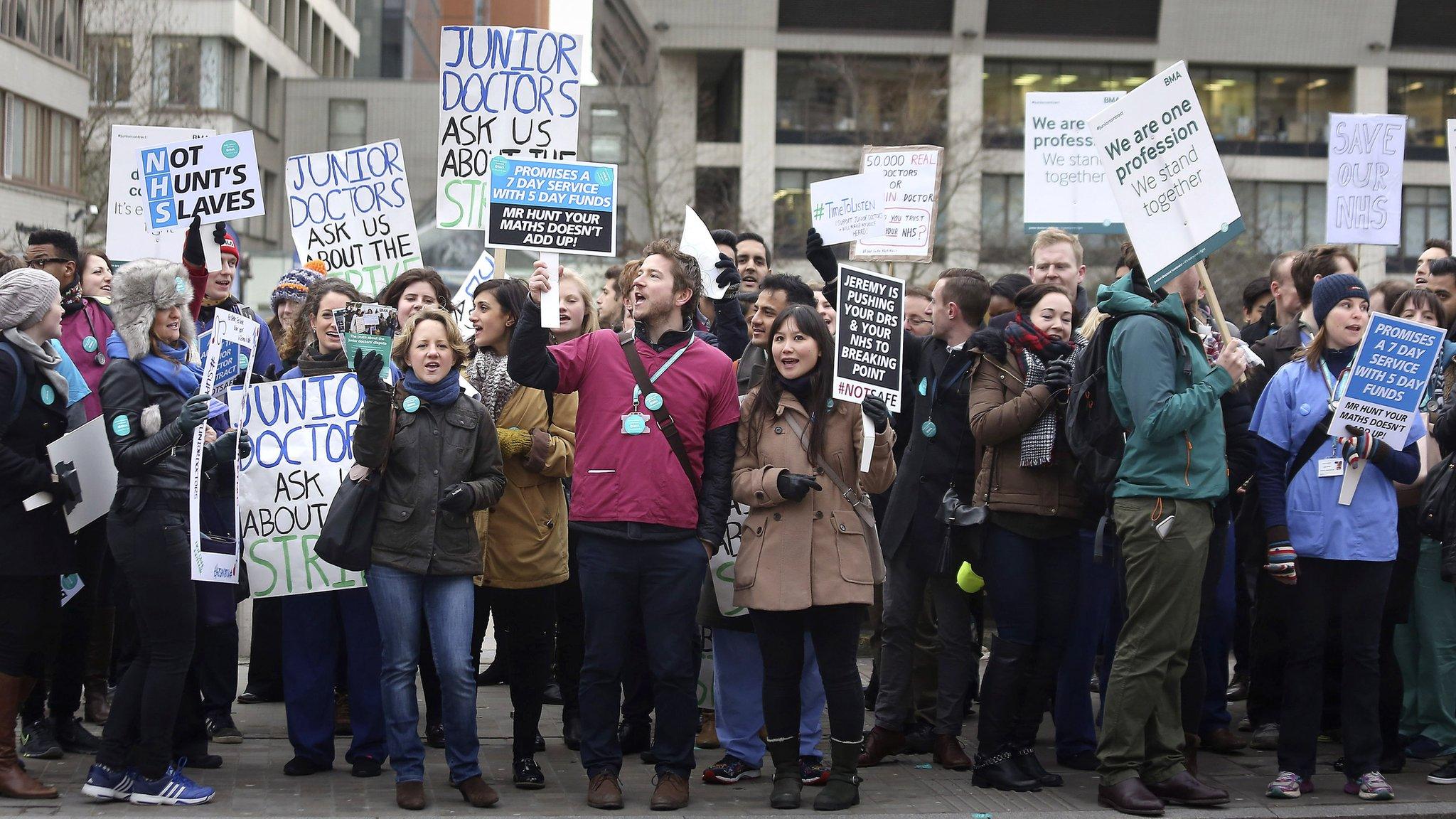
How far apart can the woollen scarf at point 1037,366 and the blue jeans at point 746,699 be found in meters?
1.44

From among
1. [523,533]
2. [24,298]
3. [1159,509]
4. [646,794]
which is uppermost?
[24,298]

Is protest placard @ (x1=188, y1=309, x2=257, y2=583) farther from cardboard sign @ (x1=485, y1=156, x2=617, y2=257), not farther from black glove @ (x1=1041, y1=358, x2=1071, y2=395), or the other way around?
black glove @ (x1=1041, y1=358, x2=1071, y2=395)

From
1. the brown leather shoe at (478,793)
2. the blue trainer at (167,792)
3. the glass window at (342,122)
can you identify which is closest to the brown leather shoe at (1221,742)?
the brown leather shoe at (478,793)

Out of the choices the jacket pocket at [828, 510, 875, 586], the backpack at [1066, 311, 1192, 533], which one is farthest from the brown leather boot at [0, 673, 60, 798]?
the backpack at [1066, 311, 1192, 533]

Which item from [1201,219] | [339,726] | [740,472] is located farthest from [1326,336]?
[339,726]

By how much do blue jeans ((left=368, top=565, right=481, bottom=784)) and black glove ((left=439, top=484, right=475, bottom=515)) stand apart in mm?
341

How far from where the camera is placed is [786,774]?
267 inches

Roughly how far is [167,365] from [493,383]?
1.54 meters

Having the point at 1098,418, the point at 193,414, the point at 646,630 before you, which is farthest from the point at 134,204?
the point at 1098,418

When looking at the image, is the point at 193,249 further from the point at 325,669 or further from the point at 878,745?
the point at 878,745

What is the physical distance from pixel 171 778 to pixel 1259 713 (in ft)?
18.6

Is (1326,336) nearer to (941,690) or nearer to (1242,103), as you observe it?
(941,690)

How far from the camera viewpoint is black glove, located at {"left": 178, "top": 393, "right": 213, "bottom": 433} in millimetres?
6324

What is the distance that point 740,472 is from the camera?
6867 millimetres
